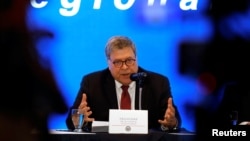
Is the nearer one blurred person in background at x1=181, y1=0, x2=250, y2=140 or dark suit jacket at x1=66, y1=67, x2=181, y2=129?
dark suit jacket at x1=66, y1=67, x2=181, y2=129

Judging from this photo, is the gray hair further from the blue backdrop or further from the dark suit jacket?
the dark suit jacket

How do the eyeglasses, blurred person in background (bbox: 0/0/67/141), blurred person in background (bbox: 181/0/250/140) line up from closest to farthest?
1. blurred person in background (bbox: 0/0/67/141)
2. the eyeglasses
3. blurred person in background (bbox: 181/0/250/140)

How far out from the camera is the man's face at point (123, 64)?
137 inches

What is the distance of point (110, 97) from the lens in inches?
136

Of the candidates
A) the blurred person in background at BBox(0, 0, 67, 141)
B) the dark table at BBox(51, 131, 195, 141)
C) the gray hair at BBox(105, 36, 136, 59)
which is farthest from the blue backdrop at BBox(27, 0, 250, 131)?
the blurred person in background at BBox(0, 0, 67, 141)

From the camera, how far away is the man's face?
3.49 metres

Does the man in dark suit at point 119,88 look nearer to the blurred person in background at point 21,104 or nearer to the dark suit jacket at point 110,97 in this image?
the dark suit jacket at point 110,97

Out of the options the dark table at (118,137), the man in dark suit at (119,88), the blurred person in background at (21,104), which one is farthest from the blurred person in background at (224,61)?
the blurred person in background at (21,104)

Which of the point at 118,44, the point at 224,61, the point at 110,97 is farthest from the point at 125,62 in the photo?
the point at 224,61

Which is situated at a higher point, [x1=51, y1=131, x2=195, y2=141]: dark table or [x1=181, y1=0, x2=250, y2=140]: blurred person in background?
[x1=181, y1=0, x2=250, y2=140]: blurred person in background

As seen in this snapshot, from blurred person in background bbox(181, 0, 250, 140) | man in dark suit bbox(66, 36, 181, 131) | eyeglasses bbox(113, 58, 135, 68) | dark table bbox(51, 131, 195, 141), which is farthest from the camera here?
blurred person in background bbox(181, 0, 250, 140)

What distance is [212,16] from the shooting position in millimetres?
3750

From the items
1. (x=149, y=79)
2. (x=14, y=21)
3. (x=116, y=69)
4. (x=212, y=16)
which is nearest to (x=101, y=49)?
(x=116, y=69)

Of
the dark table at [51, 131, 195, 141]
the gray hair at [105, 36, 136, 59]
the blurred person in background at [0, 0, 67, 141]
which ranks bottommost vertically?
the dark table at [51, 131, 195, 141]
